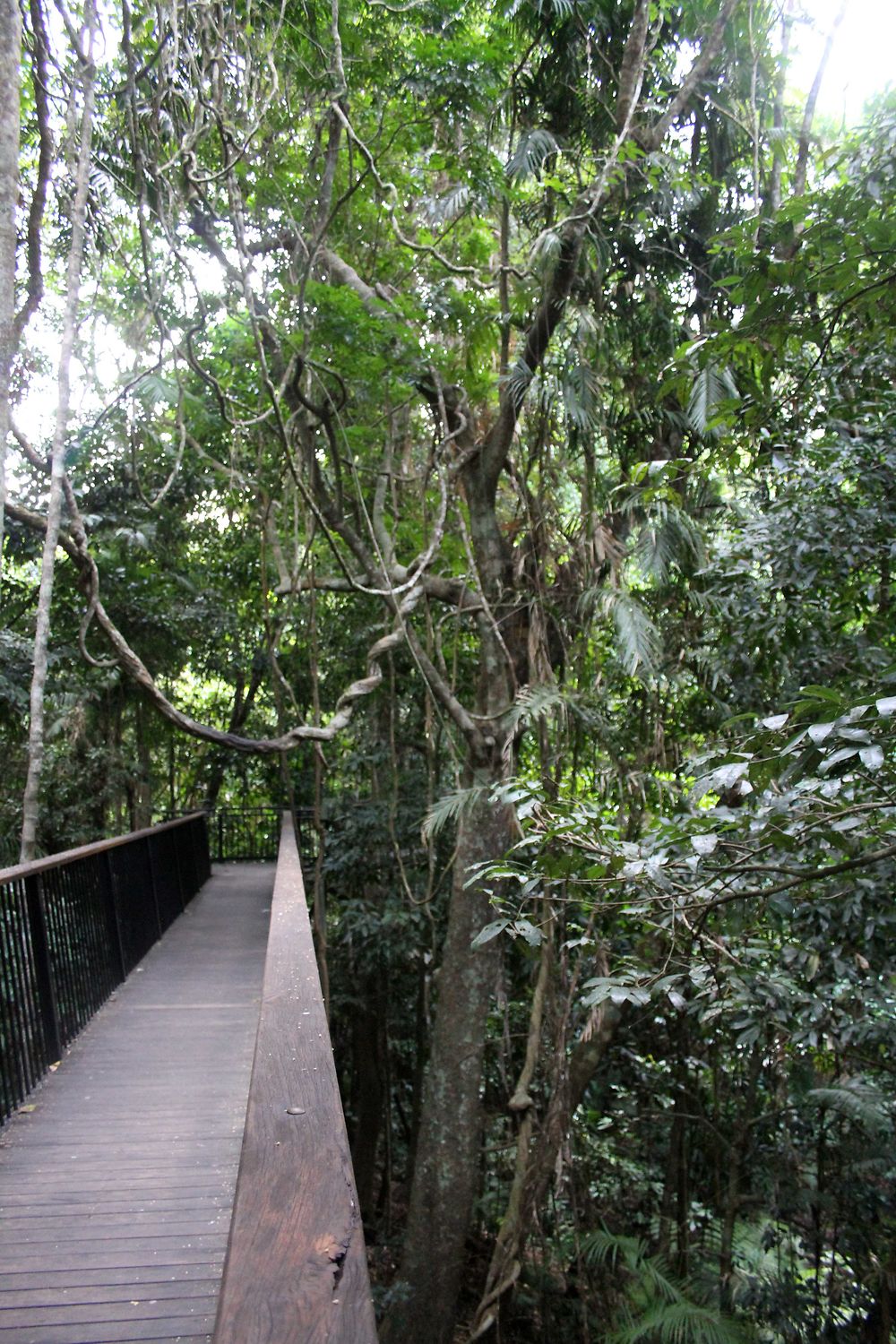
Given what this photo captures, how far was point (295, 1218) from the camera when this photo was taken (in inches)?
41.9

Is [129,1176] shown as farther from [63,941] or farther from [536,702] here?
[536,702]

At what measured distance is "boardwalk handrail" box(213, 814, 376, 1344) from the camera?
868 mm

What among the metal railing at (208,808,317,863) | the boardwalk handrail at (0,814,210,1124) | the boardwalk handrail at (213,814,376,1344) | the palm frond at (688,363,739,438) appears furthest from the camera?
the metal railing at (208,808,317,863)

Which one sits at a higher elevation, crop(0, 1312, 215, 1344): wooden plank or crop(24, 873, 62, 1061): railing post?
crop(24, 873, 62, 1061): railing post

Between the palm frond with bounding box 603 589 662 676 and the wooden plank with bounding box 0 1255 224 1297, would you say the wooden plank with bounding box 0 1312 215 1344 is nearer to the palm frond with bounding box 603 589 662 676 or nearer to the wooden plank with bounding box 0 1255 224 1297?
the wooden plank with bounding box 0 1255 224 1297

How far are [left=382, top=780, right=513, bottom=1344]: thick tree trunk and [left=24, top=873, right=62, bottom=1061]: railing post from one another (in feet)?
9.37

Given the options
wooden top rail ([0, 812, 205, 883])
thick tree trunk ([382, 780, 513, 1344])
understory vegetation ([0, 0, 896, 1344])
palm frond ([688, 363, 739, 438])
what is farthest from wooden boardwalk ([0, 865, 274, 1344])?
palm frond ([688, 363, 739, 438])

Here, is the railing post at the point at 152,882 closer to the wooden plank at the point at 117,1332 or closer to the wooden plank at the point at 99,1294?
the wooden plank at the point at 99,1294

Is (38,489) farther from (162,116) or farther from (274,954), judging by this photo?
(274,954)

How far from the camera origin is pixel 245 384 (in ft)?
24.4

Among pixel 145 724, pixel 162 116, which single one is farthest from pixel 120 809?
pixel 162 116

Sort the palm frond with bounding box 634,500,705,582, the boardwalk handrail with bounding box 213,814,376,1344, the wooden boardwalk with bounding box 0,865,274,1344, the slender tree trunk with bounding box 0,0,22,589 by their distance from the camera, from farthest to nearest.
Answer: the palm frond with bounding box 634,500,705,582, the slender tree trunk with bounding box 0,0,22,589, the wooden boardwalk with bounding box 0,865,274,1344, the boardwalk handrail with bounding box 213,814,376,1344

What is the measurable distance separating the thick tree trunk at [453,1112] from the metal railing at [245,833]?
6.98 meters

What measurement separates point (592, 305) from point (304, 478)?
2649mm
